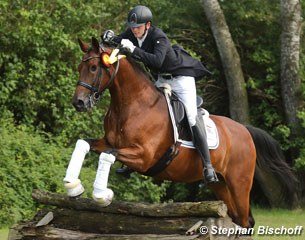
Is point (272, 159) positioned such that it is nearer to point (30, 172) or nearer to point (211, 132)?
point (211, 132)

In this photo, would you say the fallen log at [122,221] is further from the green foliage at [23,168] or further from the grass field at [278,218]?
the green foliage at [23,168]

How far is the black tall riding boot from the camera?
28.6 ft

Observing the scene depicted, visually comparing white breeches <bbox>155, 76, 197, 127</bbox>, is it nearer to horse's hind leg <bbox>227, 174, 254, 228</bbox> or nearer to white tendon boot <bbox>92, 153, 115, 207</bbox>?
horse's hind leg <bbox>227, 174, 254, 228</bbox>

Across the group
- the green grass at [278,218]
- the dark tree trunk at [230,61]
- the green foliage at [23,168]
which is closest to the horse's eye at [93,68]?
the green foliage at [23,168]

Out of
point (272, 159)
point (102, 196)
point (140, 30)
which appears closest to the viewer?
point (102, 196)

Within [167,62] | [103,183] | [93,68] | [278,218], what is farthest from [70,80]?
[103,183]

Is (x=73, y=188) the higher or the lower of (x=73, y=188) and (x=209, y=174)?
the higher

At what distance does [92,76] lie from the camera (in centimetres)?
789

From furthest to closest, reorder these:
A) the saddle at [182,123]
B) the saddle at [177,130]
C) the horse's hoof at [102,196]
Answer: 1. the saddle at [182,123]
2. the saddle at [177,130]
3. the horse's hoof at [102,196]

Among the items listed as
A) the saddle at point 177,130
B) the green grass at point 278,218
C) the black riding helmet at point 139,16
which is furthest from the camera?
the green grass at point 278,218

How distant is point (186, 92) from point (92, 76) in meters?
1.38

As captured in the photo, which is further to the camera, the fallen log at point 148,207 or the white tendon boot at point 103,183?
the fallen log at point 148,207

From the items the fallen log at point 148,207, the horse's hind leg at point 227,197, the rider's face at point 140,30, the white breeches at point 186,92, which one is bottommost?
the horse's hind leg at point 227,197

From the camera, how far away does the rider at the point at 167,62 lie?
8.17m
